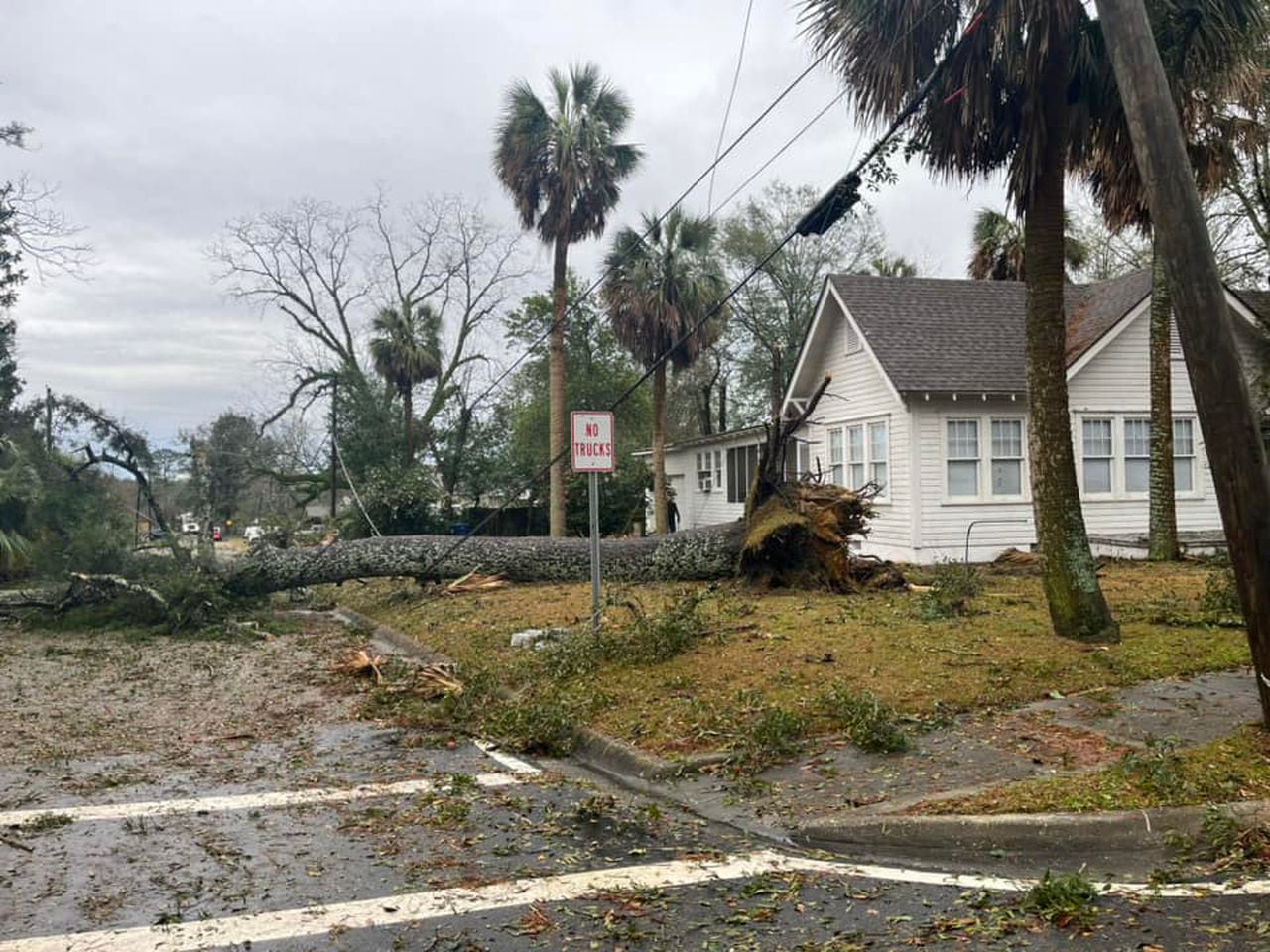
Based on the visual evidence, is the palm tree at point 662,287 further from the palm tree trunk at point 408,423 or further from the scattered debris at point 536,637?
the scattered debris at point 536,637

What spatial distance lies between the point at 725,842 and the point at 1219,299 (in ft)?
13.7

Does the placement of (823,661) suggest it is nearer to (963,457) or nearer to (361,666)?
(361,666)

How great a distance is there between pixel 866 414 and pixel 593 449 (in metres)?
11.4

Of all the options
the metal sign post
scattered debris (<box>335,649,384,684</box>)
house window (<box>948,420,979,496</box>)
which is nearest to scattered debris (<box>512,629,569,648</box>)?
the metal sign post

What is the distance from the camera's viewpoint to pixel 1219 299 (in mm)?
5953

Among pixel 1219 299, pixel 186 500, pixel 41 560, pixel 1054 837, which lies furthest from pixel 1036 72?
pixel 186 500

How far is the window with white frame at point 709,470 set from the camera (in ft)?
98.4

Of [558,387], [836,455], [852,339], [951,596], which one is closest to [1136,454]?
[836,455]

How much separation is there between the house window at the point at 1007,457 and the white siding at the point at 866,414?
73.7 inches

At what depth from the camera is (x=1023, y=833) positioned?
5086 millimetres

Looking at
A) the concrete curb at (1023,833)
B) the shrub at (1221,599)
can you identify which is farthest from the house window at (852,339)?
the concrete curb at (1023,833)

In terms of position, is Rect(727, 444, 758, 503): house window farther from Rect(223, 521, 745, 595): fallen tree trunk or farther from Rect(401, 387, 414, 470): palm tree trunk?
Rect(223, 521, 745, 595): fallen tree trunk

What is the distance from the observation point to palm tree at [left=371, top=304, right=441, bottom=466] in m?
33.0

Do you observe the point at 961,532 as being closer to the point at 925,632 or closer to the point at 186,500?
the point at 925,632
